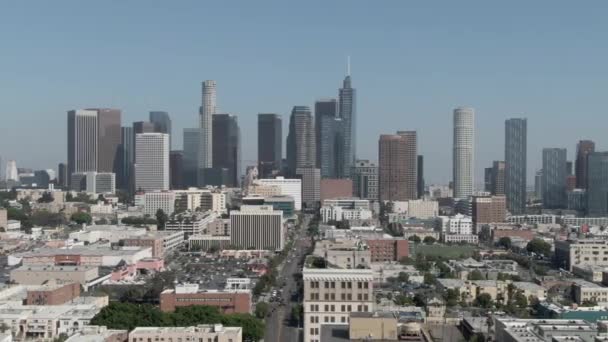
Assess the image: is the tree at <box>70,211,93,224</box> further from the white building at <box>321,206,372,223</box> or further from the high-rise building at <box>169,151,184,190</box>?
the high-rise building at <box>169,151,184,190</box>

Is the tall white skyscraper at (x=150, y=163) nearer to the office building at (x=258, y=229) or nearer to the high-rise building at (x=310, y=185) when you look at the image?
the high-rise building at (x=310, y=185)

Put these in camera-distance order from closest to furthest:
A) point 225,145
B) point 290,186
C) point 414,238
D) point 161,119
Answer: point 414,238
point 290,186
point 225,145
point 161,119

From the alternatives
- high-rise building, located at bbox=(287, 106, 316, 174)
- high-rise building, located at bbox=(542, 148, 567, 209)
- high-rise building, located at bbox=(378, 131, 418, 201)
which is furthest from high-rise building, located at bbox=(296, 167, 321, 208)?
high-rise building, located at bbox=(542, 148, 567, 209)

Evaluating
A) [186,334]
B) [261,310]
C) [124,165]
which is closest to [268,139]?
[124,165]

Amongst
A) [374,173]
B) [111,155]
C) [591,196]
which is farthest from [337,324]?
[111,155]

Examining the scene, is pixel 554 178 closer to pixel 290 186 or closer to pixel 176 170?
pixel 290 186
